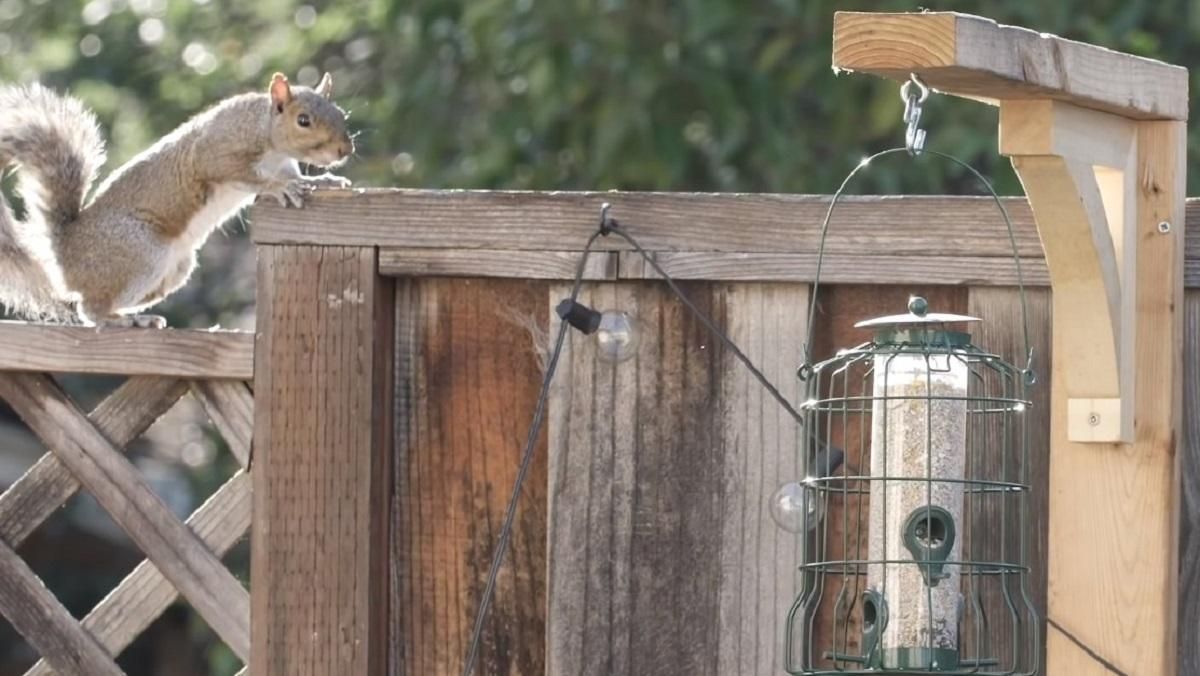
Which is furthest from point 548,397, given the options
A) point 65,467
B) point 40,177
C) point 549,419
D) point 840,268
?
point 40,177

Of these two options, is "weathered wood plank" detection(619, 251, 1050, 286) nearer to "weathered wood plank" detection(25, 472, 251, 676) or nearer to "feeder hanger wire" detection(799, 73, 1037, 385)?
"feeder hanger wire" detection(799, 73, 1037, 385)

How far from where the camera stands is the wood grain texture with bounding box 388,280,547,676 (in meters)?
2.64

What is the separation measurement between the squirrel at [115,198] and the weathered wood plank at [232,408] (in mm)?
963

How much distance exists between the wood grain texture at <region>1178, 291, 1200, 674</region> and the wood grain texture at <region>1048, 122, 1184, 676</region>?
0.38ft

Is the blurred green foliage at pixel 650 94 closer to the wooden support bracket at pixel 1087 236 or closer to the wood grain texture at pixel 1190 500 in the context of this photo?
the wood grain texture at pixel 1190 500

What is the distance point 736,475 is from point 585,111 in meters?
2.85

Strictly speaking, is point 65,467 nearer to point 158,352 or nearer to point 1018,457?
point 158,352

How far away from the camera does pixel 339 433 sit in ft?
8.68

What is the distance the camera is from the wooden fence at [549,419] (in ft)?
8.36

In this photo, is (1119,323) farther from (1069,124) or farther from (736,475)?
(736,475)

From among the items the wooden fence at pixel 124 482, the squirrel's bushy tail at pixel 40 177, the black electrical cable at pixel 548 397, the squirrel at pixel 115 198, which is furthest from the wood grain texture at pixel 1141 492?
the squirrel's bushy tail at pixel 40 177

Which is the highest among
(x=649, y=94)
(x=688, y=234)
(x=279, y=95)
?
(x=649, y=94)

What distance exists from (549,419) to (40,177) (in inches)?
64.9

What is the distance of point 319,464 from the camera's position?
8.71 feet
